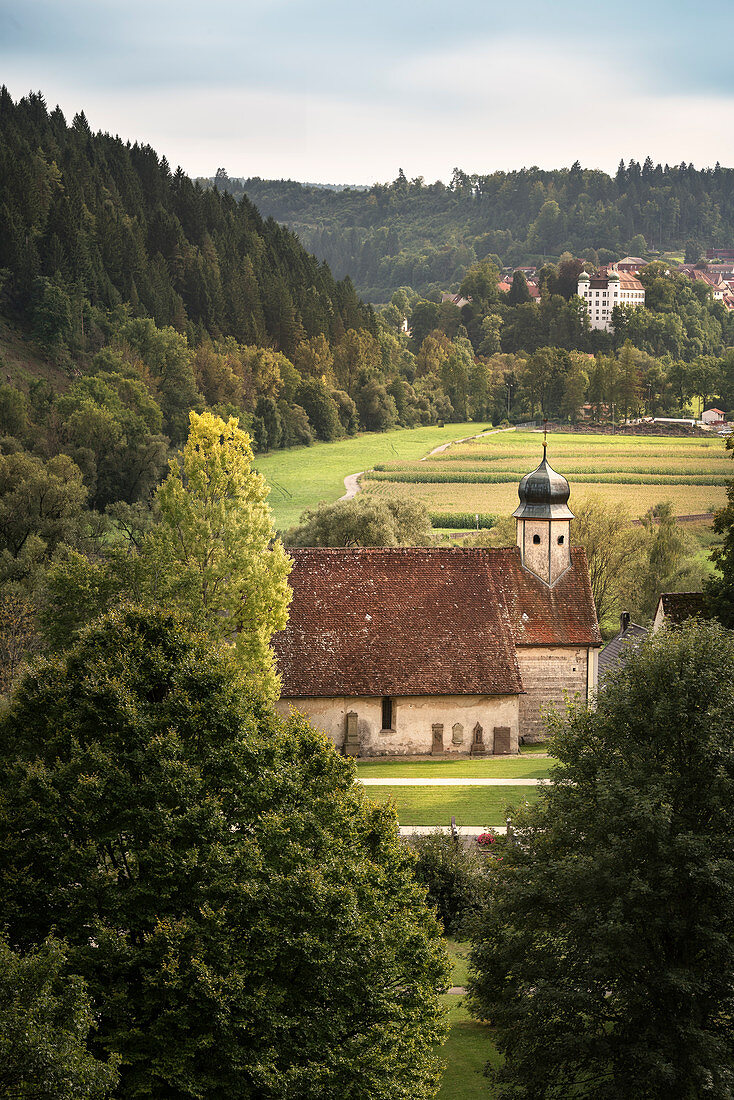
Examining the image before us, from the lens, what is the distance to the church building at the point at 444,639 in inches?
1683

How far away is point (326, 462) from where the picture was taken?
11038 cm

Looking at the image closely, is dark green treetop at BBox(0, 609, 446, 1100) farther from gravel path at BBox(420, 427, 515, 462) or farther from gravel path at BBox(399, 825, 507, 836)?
gravel path at BBox(420, 427, 515, 462)

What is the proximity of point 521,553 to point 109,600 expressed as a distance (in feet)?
57.2

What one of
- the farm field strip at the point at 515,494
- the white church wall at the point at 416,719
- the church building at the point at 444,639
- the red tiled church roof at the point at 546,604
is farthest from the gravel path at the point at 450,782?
the farm field strip at the point at 515,494

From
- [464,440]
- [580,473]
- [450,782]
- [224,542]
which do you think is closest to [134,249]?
[580,473]

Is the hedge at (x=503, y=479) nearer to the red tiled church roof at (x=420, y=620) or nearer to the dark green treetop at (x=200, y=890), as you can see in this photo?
the red tiled church roof at (x=420, y=620)

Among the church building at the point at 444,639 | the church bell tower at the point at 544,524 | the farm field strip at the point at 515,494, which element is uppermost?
the church bell tower at the point at 544,524

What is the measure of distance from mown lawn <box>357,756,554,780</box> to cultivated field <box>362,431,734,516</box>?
42.3 meters

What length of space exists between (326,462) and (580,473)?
72.0 feet

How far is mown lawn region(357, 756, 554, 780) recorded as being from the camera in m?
39.8

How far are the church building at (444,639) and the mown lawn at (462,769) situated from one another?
113cm

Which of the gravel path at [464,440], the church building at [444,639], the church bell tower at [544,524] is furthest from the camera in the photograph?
the gravel path at [464,440]

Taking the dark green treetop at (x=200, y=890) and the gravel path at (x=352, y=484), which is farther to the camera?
the gravel path at (x=352, y=484)

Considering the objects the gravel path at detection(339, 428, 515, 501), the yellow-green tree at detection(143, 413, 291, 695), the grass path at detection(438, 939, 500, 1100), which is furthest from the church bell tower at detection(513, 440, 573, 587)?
the gravel path at detection(339, 428, 515, 501)
